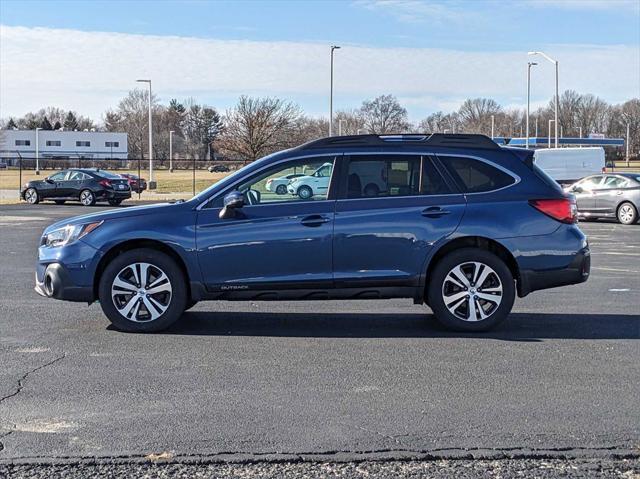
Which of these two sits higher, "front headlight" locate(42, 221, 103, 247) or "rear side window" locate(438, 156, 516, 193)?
"rear side window" locate(438, 156, 516, 193)

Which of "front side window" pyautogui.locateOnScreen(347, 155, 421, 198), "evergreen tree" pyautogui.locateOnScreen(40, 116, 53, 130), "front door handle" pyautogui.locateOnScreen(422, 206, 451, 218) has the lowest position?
"front door handle" pyautogui.locateOnScreen(422, 206, 451, 218)

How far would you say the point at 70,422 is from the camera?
16.6 feet

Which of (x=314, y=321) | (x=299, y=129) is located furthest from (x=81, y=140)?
(x=314, y=321)

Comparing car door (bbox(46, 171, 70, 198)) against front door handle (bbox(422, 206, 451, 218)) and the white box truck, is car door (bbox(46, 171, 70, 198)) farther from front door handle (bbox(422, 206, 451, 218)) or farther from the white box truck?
front door handle (bbox(422, 206, 451, 218))

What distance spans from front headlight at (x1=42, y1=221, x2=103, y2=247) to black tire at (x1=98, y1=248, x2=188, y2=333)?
38 centimetres

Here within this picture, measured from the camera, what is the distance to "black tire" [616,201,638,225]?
22.7 metres

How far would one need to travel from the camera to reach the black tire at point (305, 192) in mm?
7730

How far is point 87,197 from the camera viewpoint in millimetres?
33062

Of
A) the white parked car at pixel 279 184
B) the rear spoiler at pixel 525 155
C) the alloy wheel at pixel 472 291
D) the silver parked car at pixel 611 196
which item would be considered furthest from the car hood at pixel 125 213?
the silver parked car at pixel 611 196

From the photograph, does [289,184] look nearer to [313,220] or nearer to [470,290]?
[313,220]

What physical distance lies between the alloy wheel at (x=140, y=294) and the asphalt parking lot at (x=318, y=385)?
25cm

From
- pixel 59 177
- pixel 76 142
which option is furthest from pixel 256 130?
pixel 76 142

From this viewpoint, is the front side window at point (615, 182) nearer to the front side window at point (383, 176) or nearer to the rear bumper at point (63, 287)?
the front side window at point (383, 176)

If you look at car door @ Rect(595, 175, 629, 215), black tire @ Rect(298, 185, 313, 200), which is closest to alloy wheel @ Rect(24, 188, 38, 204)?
car door @ Rect(595, 175, 629, 215)
